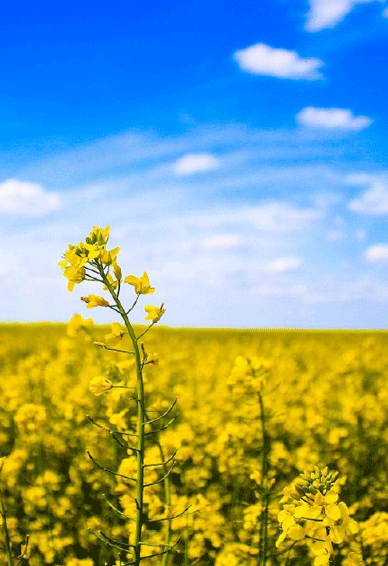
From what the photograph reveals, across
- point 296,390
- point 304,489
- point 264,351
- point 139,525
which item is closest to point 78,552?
point 139,525

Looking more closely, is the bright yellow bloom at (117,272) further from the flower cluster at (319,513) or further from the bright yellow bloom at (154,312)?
the flower cluster at (319,513)

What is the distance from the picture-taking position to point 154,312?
1945 millimetres

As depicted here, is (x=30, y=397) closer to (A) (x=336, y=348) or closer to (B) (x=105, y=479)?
(B) (x=105, y=479)

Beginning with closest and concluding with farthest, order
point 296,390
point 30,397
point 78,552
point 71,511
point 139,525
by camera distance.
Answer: point 139,525, point 78,552, point 71,511, point 30,397, point 296,390

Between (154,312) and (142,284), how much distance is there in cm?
9

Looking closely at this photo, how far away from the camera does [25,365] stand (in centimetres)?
830

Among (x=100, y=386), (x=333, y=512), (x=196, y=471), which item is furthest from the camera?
(x=196, y=471)

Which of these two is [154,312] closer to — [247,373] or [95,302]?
[95,302]

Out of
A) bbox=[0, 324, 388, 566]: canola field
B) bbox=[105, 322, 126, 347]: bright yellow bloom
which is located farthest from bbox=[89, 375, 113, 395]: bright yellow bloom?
bbox=[105, 322, 126, 347]: bright yellow bloom

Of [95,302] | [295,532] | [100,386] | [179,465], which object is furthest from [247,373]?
[295,532]

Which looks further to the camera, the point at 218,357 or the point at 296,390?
the point at 218,357

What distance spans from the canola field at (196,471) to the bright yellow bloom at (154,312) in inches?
4.8

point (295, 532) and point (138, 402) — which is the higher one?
point (138, 402)

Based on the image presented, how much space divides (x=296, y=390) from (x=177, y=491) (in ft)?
9.32
